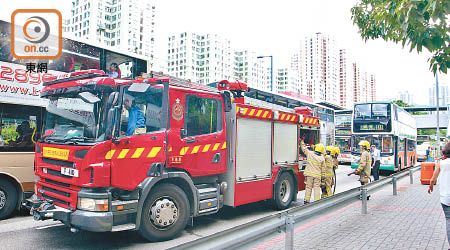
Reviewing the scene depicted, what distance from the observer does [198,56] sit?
12088cm

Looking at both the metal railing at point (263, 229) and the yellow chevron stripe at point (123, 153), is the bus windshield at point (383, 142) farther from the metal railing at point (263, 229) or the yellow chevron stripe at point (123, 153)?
the yellow chevron stripe at point (123, 153)

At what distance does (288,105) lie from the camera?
71.7ft

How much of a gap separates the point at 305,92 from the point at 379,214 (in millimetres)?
136175

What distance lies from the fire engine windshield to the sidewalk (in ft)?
9.61

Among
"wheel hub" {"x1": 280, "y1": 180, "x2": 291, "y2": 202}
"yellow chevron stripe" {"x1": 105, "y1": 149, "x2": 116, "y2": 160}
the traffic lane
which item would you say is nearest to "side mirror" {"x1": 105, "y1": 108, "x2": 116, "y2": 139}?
"yellow chevron stripe" {"x1": 105, "y1": 149, "x2": 116, "y2": 160}

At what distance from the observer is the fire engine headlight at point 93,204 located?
4.78 m

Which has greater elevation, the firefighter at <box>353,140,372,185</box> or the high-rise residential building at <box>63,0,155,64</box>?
the high-rise residential building at <box>63,0,155,64</box>

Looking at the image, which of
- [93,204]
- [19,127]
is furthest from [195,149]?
[19,127]

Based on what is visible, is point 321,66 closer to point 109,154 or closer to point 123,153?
point 123,153

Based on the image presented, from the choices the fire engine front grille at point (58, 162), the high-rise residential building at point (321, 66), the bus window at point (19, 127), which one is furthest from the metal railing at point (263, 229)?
the high-rise residential building at point (321, 66)

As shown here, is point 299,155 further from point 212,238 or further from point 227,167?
point 212,238

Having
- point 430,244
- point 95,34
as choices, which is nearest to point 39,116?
point 430,244

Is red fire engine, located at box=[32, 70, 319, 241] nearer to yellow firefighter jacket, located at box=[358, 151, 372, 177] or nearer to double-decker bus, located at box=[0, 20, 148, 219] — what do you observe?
double-decker bus, located at box=[0, 20, 148, 219]

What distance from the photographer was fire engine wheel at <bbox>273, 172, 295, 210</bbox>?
317 inches
